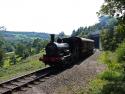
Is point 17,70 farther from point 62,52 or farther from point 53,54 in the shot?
point 62,52

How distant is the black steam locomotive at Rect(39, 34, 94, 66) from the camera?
2472 cm

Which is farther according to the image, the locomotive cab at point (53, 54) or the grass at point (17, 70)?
the locomotive cab at point (53, 54)

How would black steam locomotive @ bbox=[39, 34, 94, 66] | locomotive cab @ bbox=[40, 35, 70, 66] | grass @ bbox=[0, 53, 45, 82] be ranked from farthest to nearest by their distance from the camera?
1. black steam locomotive @ bbox=[39, 34, 94, 66]
2. locomotive cab @ bbox=[40, 35, 70, 66]
3. grass @ bbox=[0, 53, 45, 82]

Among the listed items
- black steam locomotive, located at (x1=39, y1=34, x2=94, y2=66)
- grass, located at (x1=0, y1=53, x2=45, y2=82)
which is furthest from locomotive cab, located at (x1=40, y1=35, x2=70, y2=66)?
grass, located at (x1=0, y1=53, x2=45, y2=82)

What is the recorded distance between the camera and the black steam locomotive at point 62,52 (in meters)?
24.7

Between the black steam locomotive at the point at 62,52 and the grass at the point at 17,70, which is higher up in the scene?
the black steam locomotive at the point at 62,52

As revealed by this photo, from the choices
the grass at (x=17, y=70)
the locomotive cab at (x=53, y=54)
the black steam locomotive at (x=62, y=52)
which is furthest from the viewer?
the black steam locomotive at (x=62, y=52)

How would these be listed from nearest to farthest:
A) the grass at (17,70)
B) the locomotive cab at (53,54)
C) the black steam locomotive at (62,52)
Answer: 1. the grass at (17,70)
2. the locomotive cab at (53,54)
3. the black steam locomotive at (62,52)

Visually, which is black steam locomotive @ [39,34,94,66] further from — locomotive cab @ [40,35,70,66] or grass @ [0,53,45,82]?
grass @ [0,53,45,82]

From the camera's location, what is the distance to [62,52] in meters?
26.5

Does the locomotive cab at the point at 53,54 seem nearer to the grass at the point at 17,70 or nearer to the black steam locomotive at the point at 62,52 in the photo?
the black steam locomotive at the point at 62,52

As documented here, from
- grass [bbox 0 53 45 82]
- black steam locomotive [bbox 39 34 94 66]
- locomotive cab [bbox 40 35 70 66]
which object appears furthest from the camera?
black steam locomotive [bbox 39 34 94 66]

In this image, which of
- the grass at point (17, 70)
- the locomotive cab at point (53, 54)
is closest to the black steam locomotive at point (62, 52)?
the locomotive cab at point (53, 54)

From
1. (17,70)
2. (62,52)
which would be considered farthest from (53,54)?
(17,70)
